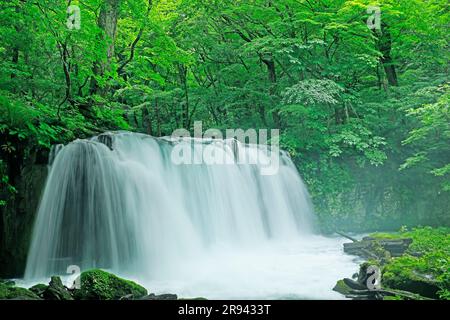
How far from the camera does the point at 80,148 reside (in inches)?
310

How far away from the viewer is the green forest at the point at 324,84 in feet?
35.6

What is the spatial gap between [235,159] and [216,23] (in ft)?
23.5

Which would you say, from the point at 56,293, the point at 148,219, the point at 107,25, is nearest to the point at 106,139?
the point at 148,219

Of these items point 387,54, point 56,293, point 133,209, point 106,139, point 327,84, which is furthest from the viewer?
point 387,54

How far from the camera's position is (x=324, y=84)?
41.0 ft

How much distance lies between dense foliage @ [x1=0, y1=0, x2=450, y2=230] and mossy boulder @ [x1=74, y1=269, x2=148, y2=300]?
4.74 m

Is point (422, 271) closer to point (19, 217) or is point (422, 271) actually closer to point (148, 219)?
point (148, 219)

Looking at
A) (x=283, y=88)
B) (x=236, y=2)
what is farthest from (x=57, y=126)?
(x=236, y=2)

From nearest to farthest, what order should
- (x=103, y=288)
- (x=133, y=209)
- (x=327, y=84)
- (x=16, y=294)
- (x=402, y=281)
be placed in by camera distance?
(x=16, y=294)
(x=103, y=288)
(x=402, y=281)
(x=133, y=209)
(x=327, y=84)

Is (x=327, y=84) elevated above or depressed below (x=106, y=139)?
above

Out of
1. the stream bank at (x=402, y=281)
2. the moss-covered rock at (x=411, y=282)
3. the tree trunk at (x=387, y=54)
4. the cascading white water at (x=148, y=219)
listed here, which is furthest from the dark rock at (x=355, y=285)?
the tree trunk at (x=387, y=54)

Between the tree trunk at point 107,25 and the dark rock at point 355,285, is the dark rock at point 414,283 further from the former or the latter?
the tree trunk at point 107,25

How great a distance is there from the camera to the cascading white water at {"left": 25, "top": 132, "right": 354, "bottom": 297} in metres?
7.50

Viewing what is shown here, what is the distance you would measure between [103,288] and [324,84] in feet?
31.4
